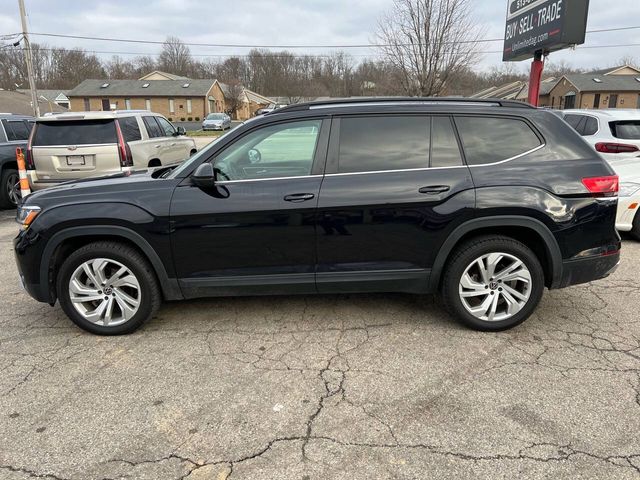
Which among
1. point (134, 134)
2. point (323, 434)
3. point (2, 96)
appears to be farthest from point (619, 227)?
point (2, 96)

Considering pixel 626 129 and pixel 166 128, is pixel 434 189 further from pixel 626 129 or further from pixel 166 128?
pixel 166 128

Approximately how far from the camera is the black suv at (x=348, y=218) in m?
3.48

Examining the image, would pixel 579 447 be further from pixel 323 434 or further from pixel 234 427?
pixel 234 427

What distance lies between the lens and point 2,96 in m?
35.2

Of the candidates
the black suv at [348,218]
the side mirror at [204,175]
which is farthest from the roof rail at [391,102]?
the side mirror at [204,175]

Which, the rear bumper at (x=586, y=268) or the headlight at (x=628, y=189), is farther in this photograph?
the headlight at (x=628, y=189)

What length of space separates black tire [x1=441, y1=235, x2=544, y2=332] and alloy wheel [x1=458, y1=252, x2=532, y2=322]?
0.08 feet

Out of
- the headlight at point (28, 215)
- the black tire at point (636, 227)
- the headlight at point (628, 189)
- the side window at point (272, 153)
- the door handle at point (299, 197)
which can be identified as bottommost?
the black tire at point (636, 227)

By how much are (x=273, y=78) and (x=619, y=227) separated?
8400 cm

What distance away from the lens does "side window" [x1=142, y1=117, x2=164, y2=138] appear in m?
8.90

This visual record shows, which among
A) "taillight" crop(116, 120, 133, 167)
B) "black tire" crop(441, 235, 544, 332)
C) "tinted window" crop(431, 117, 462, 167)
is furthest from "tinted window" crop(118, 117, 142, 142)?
"black tire" crop(441, 235, 544, 332)

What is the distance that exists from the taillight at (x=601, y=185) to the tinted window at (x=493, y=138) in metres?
0.48

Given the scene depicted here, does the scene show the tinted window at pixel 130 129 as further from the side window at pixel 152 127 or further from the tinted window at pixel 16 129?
the tinted window at pixel 16 129

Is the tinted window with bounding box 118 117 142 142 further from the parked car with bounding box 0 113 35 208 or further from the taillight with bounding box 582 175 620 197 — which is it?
the taillight with bounding box 582 175 620 197
